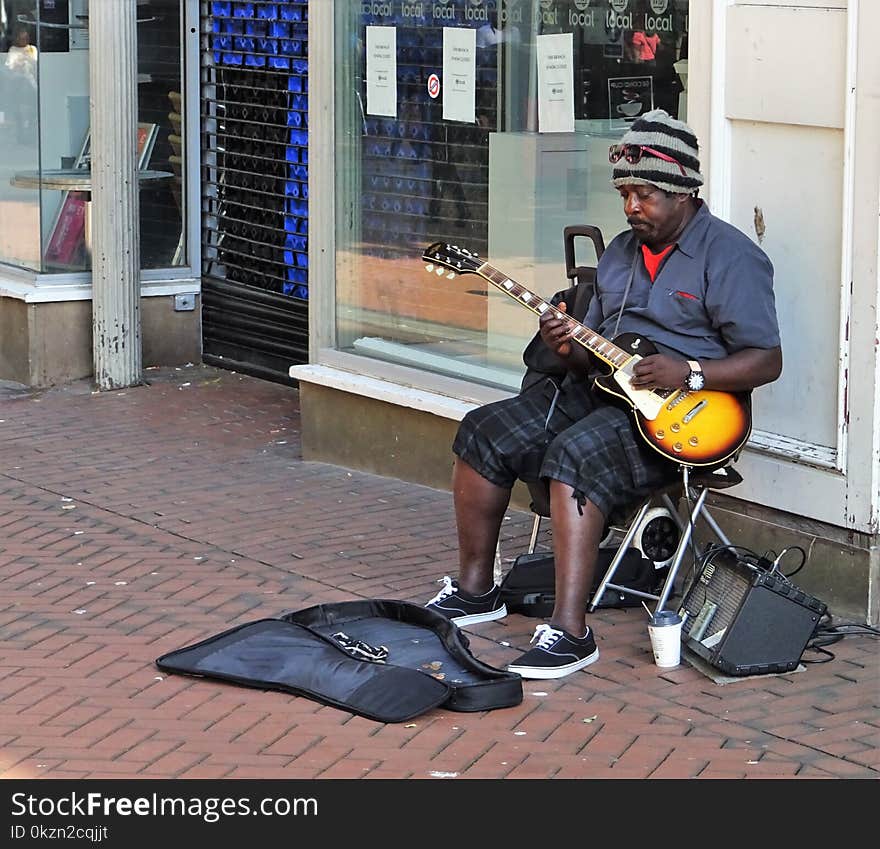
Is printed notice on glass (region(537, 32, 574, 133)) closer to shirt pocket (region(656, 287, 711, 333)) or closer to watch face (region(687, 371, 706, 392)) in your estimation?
shirt pocket (region(656, 287, 711, 333))

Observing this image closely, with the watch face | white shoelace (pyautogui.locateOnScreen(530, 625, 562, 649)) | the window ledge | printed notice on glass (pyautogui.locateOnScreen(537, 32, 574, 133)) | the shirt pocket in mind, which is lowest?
white shoelace (pyautogui.locateOnScreen(530, 625, 562, 649))

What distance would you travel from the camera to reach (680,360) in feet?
16.8

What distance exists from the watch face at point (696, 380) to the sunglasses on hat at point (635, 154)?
0.60 metres

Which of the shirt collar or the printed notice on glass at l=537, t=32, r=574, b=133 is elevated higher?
the printed notice on glass at l=537, t=32, r=574, b=133

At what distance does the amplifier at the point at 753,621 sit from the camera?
498 centimetres

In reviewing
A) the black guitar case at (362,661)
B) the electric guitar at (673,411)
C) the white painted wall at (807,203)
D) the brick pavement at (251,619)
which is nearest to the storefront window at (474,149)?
the white painted wall at (807,203)

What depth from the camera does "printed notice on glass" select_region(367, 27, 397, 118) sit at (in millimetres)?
7473

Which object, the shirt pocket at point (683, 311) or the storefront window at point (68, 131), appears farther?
the storefront window at point (68, 131)

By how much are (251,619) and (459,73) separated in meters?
2.68

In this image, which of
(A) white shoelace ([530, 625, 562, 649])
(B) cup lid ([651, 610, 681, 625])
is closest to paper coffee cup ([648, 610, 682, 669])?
(B) cup lid ([651, 610, 681, 625])

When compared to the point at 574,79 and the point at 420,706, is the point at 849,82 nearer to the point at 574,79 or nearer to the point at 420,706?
the point at 574,79

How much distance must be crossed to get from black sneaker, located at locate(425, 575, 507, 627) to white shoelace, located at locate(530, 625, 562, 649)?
0.43 m

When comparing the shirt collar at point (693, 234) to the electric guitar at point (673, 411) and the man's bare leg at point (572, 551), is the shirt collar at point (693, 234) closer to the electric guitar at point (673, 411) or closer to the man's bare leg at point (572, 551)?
the electric guitar at point (673, 411)

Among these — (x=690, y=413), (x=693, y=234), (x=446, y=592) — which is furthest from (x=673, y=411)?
(x=446, y=592)
